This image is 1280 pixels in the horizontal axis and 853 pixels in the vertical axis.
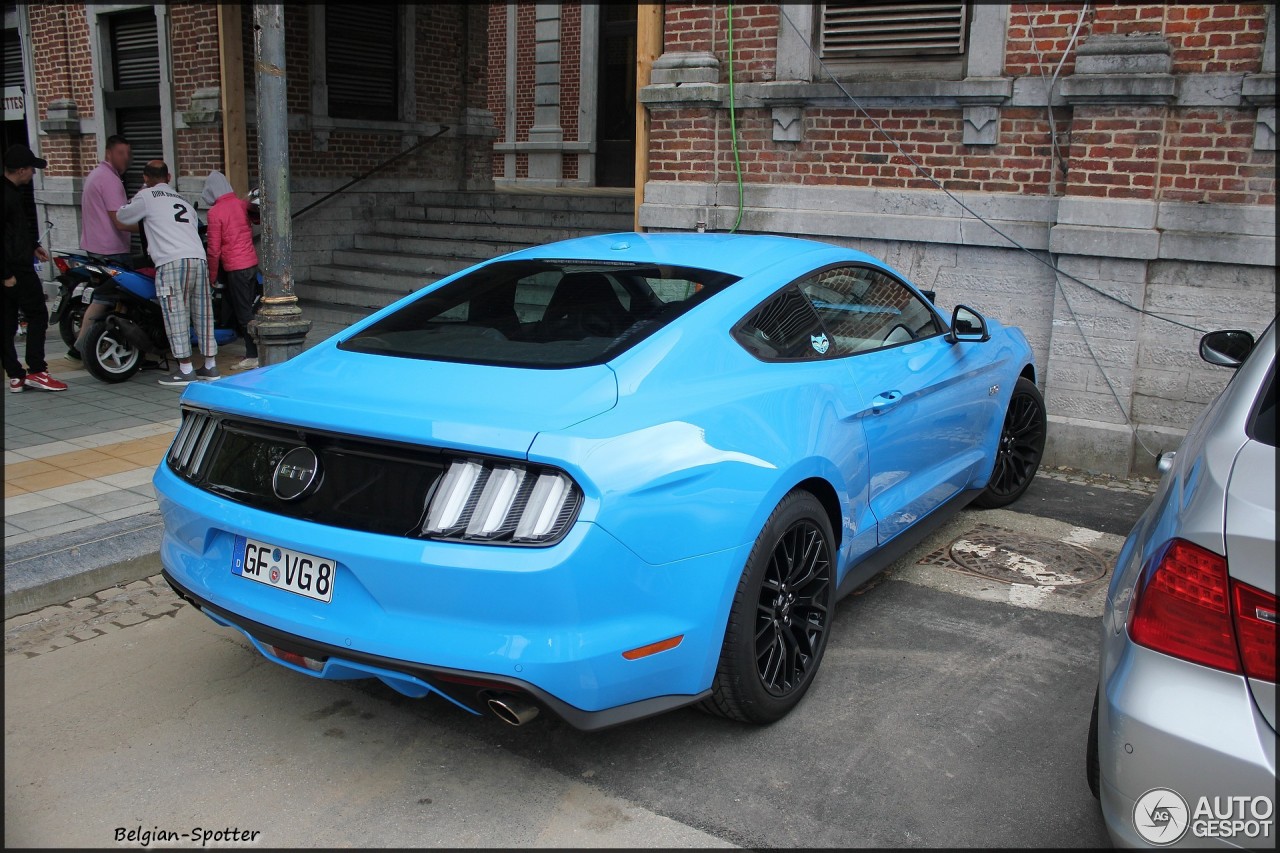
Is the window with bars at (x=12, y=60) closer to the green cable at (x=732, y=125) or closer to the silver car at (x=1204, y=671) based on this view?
the green cable at (x=732, y=125)

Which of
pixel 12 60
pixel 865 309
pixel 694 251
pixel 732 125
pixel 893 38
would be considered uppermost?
pixel 12 60

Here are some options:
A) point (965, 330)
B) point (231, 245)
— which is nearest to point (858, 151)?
point (965, 330)

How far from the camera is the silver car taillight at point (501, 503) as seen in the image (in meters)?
2.83

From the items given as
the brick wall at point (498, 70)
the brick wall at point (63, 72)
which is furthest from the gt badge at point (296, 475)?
the brick wall at point (498, 70)

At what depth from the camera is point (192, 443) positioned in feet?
11.8

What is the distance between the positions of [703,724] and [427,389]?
4.79ft

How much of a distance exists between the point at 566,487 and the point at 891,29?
6.31 metres

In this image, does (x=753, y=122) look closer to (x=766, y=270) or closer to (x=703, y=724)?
(x=766, y=270)

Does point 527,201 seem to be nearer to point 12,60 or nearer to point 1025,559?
point 1025,559

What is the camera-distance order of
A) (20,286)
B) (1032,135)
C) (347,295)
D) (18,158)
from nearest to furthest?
(1032,135), (18,158), (20,286), (347,295)

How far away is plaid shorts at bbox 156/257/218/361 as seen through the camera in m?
8.73

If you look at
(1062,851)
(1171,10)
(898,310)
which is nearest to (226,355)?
(898,310)

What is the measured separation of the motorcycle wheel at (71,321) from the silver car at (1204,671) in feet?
30.4

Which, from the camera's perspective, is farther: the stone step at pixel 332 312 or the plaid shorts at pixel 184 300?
the stone step at pixel 332 312
